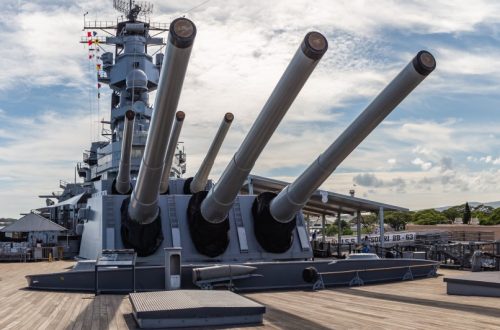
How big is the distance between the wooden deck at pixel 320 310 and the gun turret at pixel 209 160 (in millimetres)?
4244

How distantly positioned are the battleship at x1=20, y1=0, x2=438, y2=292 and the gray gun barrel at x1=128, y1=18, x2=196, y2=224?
14mm

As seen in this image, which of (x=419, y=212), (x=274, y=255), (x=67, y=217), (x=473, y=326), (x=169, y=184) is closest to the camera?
(x=473, y=326)

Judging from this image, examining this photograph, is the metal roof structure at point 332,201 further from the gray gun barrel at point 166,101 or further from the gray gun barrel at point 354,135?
the gray gun barrel at point 166,101

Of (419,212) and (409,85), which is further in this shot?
(419,212)

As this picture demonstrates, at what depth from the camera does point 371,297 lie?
9227mm

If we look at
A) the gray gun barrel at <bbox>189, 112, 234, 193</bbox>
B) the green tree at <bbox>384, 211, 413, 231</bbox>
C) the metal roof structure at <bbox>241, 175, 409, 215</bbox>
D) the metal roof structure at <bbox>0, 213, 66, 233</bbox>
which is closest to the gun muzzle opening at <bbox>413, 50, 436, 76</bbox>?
the gray gun barrel at <bbox>189, 112, 234, 193</bbox>

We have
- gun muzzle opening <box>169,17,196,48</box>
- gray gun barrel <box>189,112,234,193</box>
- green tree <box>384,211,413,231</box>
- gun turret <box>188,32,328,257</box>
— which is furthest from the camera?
green tree <box>384,211,413,231</box>

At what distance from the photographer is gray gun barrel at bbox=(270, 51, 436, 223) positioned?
26.2 ft

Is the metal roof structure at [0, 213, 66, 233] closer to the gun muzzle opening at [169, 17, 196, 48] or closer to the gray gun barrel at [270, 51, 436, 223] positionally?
the gray gun barrel at [270, 51, 436, 223]

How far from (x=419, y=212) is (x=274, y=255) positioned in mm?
76383

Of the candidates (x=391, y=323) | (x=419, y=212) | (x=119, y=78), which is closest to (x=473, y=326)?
(x=391, y=323)

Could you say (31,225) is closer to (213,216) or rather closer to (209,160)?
(209,160)

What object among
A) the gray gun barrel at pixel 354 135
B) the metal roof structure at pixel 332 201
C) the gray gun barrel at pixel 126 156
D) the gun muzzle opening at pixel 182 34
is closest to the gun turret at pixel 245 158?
the gray gun barrel at pixel 354 135

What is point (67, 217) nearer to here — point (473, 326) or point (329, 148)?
point (329, 148)
